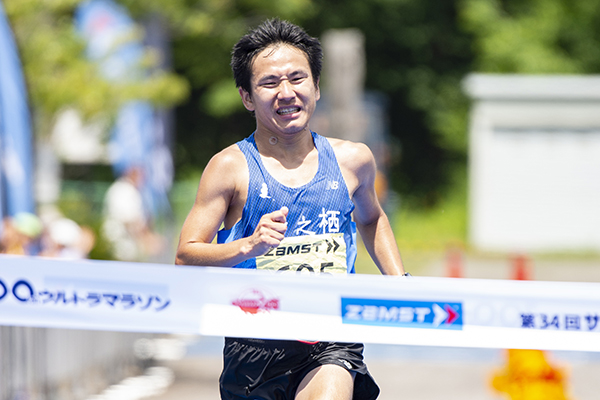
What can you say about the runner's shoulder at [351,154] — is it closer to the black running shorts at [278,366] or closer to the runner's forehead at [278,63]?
the runner's forehead at [278,63]

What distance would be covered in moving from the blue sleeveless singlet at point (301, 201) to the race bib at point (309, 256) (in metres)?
0.01

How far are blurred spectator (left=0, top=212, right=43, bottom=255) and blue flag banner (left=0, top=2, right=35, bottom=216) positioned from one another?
1.95 ft

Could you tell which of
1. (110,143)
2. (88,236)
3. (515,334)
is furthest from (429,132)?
(515,334)

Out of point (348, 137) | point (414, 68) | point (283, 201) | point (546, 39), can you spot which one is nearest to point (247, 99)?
point (283, 201)

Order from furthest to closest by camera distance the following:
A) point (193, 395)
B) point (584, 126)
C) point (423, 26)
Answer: point (423, 26), point (584, 126), point (193, 395)

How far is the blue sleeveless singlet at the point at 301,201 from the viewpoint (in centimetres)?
300

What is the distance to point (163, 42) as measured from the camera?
22.0m

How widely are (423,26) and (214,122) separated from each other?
8.25m

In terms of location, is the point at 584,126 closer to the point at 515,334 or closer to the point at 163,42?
the point at 163,42

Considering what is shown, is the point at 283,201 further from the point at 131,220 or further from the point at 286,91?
the point at 131,220

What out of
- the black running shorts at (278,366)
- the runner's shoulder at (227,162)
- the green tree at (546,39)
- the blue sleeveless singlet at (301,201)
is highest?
the green tree at (546,39)

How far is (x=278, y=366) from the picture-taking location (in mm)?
3061

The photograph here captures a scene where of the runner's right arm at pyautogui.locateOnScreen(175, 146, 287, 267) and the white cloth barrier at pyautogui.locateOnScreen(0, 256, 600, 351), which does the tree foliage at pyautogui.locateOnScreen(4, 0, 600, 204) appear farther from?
the runner's right arm at pyautogui.locateOnScreen(175, 146, 287, 267)

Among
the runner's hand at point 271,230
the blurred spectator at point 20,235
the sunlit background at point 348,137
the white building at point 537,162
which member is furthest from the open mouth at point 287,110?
the white building at point 537,162
